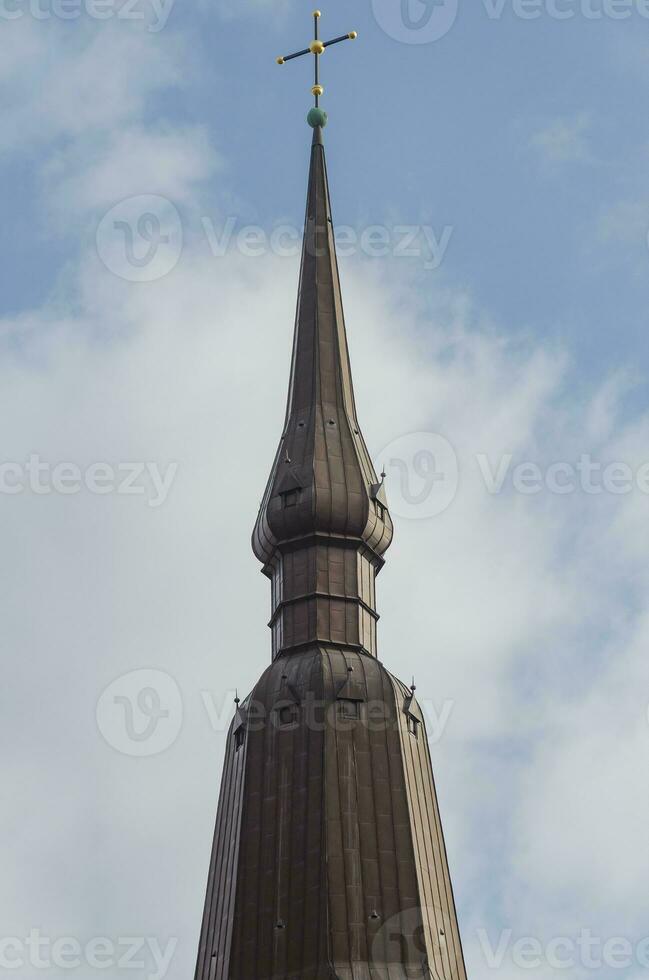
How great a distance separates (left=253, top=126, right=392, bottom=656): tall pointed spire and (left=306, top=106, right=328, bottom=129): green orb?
19.3 ft

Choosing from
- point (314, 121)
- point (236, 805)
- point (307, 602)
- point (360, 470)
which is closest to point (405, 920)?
point (236, 805)

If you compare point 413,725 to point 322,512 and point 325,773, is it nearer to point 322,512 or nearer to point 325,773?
point 325,773

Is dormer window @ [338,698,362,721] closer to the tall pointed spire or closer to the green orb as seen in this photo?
the tall pointed spire

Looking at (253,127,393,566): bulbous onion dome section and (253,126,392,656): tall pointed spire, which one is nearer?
(253,126,392,656): tall pointed spire

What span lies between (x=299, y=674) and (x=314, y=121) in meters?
17.0

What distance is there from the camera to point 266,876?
44344 mm

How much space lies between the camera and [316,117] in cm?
5641

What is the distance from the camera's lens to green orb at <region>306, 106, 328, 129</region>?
5631cm

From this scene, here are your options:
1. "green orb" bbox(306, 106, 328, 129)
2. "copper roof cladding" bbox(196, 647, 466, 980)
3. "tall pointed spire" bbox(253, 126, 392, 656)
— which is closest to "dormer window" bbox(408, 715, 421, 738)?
"copper roof cladding" bbox(196, 647, 466, 980)

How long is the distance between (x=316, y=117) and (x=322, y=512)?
42.2 ft

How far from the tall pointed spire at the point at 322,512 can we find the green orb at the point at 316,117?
587 cm

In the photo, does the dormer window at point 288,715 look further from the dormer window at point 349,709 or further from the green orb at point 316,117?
the green orb at point 316,117

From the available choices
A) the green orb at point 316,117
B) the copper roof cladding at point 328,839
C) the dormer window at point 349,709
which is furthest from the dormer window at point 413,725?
the green orb at point 316,117

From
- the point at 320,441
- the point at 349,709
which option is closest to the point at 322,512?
the point at 320,441
